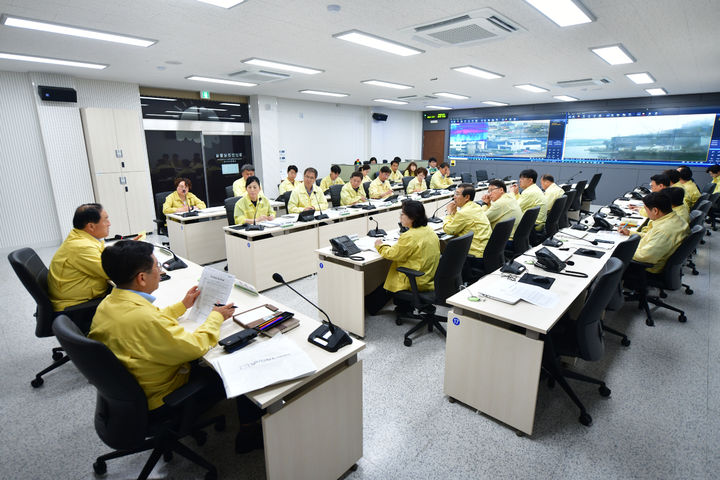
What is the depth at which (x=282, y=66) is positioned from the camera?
5363 mm

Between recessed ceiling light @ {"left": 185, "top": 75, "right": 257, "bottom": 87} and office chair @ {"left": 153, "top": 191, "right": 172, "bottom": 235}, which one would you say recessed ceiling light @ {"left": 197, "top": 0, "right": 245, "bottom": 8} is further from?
recessed ceiling light @ {"left": 185, "top": 75, "right": 257, "bottom": 87}

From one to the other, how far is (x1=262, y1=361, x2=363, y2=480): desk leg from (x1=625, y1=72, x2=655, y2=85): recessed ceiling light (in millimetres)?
7192

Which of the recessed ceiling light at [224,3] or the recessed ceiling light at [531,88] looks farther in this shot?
the recessed ceiling light at [531,88]

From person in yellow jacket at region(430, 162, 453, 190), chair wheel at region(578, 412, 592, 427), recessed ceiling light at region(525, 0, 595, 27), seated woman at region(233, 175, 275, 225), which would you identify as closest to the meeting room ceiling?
recessed ceiling light at region(525, 0, 595, 27)

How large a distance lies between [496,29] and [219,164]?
23.0 feet

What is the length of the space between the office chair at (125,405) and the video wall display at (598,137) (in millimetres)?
11446

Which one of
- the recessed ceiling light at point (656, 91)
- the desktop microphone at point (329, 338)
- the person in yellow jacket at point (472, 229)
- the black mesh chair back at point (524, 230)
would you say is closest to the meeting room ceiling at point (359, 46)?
the recessed ceiling light at point (656, 91)

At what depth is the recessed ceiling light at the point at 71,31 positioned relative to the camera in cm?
335

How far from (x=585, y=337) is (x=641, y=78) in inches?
261

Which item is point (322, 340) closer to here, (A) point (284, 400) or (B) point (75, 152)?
(A) point (284, 400)

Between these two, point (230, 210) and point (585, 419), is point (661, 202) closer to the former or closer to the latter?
point (585, 419)

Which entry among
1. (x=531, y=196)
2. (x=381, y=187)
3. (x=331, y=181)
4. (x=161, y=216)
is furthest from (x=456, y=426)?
(x=331, y=181)

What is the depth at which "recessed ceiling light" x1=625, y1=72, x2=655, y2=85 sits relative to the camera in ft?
20.1

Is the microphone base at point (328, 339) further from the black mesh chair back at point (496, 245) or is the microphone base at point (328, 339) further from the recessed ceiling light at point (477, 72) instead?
the recessed ceiling light at point (477, 72)
